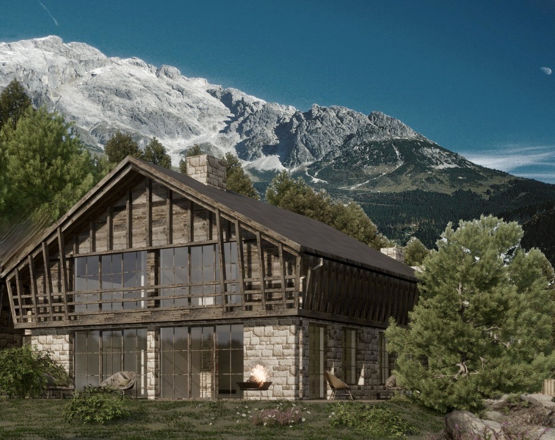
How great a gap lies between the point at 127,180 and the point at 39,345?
800cm

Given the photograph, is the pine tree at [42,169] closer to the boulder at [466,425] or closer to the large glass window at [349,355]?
the large glass window at [349,355]

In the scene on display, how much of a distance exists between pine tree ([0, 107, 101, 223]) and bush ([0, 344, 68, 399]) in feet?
55.7

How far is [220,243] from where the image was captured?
1208 inches

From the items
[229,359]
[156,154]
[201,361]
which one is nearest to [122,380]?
[201,361]

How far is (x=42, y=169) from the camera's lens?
50.3 meters

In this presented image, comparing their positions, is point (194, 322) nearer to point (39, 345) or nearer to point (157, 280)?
point (157, 280)

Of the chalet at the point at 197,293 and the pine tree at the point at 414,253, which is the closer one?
the chalet at the point at 197,293

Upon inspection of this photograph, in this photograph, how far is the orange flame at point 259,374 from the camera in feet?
97.0

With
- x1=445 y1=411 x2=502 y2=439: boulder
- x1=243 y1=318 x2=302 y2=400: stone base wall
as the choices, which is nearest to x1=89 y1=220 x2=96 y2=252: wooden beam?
x1=243 y1=318 x2=302 y2=400: stone base wall

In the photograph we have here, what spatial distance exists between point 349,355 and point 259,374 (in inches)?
204

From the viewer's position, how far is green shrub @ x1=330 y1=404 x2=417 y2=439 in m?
23.6

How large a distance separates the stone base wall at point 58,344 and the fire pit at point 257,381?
27.7 feet

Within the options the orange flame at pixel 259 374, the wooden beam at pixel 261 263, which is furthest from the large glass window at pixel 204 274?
the orange flame at pixel 259 374

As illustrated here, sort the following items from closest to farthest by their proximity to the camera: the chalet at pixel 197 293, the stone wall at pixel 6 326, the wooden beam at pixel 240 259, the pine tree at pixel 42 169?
the wooden beam at pixel 240 259 < the chalet at pixel 197 293 < the stone wall at pixel 6 326 < the pine tree at pixel 42 169
